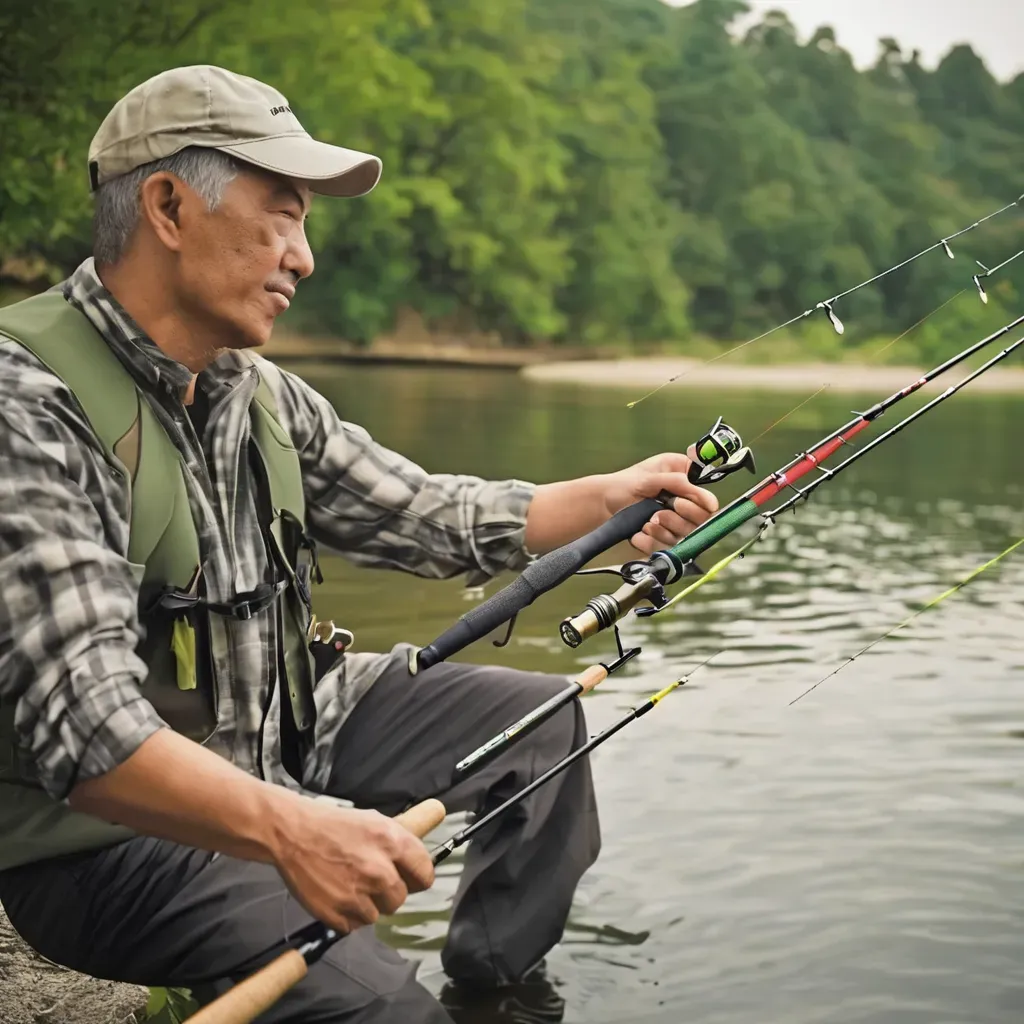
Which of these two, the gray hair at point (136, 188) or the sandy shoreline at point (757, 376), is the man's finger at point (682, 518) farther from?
the sandy shoreline at point (757, 376)

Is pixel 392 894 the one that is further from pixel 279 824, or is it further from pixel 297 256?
pixel 297 256

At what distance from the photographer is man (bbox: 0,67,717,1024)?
2.15 meters

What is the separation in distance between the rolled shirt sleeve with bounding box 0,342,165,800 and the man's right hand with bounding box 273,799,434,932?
22 centimetres

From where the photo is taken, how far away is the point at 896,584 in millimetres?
Answer: 8172

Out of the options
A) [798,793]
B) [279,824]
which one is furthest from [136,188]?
[798,793]

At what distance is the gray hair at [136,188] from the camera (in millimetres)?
2482

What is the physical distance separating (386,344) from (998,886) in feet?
119

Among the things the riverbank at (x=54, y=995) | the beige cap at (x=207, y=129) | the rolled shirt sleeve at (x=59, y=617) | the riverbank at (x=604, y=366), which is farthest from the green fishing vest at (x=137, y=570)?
the riverbank at (x=604, y=366)

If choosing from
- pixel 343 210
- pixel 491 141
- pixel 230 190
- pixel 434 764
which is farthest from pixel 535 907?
pixel 491 141

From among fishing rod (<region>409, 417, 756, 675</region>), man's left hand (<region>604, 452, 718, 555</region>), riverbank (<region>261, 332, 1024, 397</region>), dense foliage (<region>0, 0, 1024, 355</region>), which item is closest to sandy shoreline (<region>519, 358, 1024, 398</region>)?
riverbank (<region>261, 332, 1024, 397</region>)

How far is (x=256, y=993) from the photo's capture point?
7.00 feet

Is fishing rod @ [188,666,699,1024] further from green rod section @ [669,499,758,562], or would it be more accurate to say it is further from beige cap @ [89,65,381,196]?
beige cap @ [89,65,381,196]

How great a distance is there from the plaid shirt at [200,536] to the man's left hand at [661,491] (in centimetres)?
22

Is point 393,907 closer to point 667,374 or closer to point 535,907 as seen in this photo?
point 535,907
